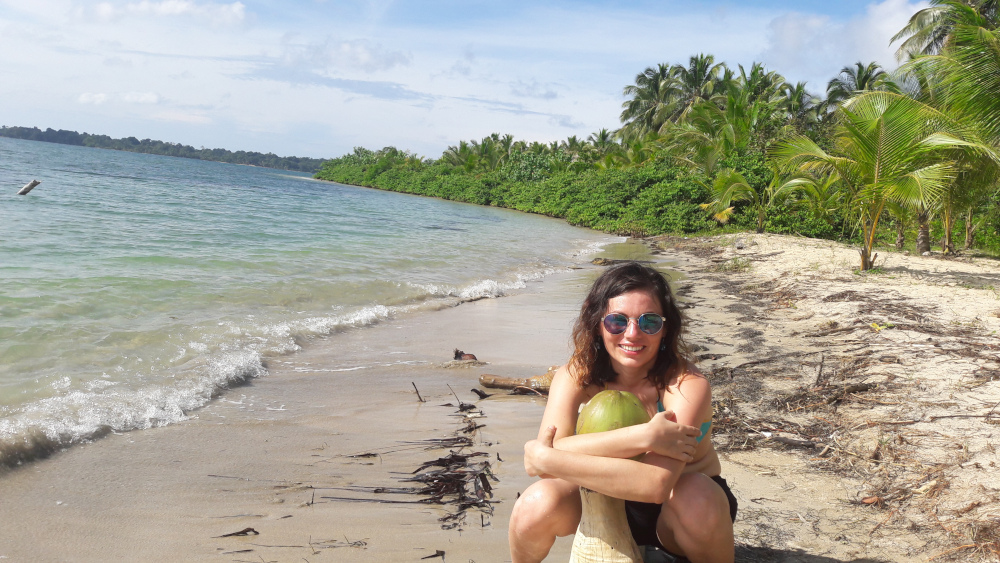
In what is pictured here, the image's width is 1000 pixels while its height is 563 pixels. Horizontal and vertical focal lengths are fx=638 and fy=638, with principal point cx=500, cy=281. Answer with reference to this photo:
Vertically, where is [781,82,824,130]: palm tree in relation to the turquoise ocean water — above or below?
above

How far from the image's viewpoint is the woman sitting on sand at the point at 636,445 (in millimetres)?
1970

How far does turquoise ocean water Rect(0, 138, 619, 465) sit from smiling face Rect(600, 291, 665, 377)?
338 cm

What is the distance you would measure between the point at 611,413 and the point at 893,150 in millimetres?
9538

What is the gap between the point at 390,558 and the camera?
258cm

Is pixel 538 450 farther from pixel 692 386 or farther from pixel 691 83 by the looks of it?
pixel 691 83

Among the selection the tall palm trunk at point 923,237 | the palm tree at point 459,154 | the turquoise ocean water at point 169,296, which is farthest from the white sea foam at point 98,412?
the palm tree at point 459,154

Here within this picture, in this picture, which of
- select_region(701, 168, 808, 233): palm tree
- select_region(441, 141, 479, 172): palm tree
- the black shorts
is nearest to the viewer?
the black shorts

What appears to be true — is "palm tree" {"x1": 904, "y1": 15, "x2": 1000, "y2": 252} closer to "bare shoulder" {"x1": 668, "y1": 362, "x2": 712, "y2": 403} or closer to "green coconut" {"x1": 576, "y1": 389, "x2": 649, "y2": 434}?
"bare shoulder" {"x1": 668, "y1": 362, "x2": 712, "y2": 403}

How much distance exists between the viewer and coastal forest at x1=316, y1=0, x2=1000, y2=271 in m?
9.53

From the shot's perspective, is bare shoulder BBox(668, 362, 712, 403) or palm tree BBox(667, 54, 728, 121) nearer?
bare shoulder BBox(668, 362, 712, 403)

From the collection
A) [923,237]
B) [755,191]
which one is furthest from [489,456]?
[755,191]

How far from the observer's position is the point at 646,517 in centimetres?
231

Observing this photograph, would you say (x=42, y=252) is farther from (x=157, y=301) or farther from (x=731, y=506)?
(x=731, y=506)

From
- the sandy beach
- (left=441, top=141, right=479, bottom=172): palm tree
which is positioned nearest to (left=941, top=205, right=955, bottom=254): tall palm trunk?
the sandy beach
